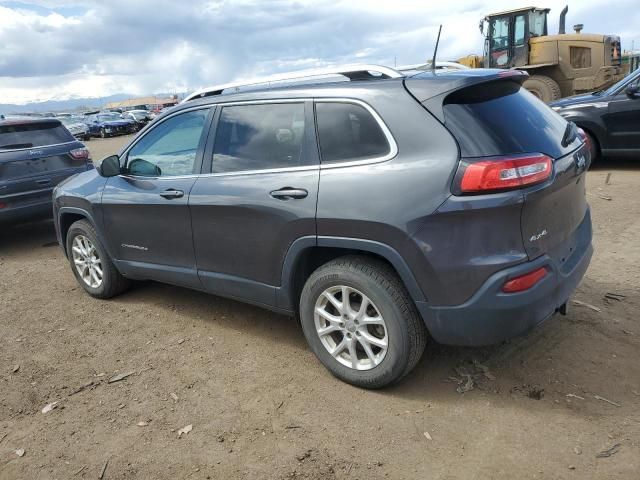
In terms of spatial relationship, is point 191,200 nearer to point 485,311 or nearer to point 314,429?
point 314,429

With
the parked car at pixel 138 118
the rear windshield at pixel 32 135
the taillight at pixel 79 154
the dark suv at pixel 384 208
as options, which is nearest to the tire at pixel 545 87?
the taillight at pixel 79 154

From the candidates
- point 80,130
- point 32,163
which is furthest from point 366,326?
point 80,130

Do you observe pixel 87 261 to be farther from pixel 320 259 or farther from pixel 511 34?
pixel 511 34

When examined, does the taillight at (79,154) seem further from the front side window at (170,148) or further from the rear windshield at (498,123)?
the rear windshield at (498,123)

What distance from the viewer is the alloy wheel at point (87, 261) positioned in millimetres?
4977

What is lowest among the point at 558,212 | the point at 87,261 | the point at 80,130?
the point at 87,261

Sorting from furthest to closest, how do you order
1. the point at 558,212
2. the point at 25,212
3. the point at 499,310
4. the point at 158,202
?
the point at 25,212 < the point at 158,202 < the point at 558,212 < the point at 499,310

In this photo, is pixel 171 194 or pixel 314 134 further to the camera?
pixel 171 194

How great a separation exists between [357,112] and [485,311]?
1.28 m

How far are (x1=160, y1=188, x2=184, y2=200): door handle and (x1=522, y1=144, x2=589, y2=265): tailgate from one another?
232cm

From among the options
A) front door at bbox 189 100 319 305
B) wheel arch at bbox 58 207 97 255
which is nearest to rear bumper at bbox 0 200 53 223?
wheel arch at bbox 58 207 97 255

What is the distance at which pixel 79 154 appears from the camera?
24.9 ft

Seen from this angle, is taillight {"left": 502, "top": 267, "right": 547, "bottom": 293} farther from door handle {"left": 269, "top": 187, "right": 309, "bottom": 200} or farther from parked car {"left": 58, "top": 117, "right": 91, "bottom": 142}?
parked car {"left": 58, "top": 117, "right": 91, "bottom": 142}

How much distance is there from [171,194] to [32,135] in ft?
14.7
